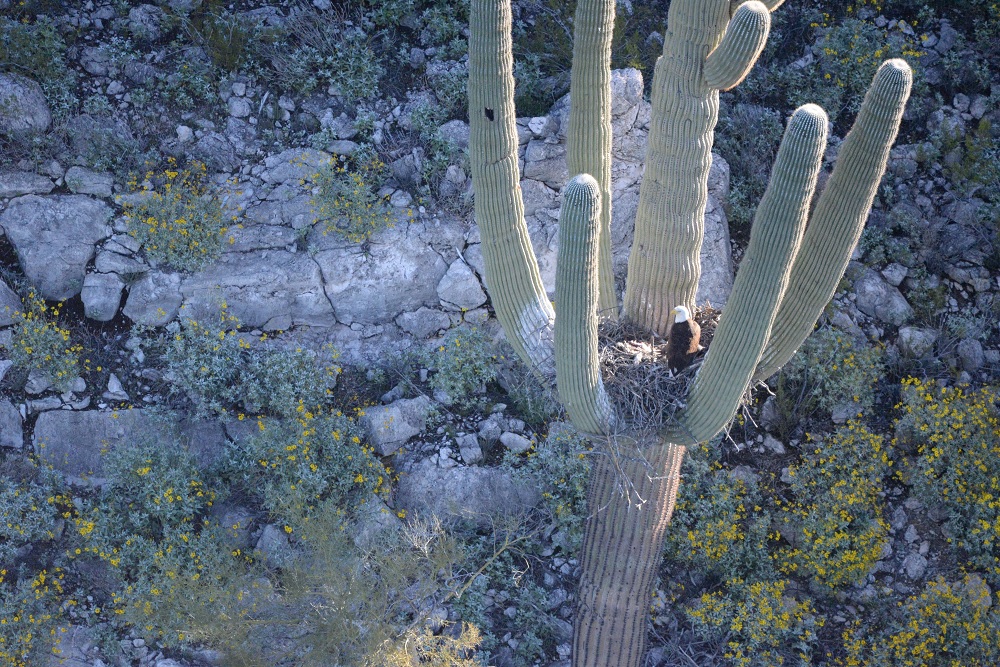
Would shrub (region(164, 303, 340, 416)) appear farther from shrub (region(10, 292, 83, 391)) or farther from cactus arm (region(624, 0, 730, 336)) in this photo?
cactus arm (region(624, 0, 730, 336))

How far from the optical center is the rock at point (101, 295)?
21.2ft

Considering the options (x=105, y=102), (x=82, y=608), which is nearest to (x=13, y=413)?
(x=82, y=608)

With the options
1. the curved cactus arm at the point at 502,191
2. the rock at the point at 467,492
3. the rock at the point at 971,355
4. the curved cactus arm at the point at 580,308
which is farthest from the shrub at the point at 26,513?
the rock at the point at 971,355

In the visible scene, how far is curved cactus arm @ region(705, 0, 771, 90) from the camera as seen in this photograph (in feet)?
12.9

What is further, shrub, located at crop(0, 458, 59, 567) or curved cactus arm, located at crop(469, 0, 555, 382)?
shrub, located at crop(0, 458, 59, 567)

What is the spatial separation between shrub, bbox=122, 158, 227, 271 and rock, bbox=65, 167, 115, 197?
0.59 ft

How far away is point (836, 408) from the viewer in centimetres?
643

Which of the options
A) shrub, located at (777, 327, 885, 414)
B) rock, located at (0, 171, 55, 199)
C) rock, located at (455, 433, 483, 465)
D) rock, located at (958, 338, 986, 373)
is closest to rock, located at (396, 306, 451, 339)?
rock, located at (455, 433, 483, 465)

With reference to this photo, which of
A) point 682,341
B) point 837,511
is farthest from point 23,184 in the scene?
point 837,511

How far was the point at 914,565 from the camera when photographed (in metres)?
5.88

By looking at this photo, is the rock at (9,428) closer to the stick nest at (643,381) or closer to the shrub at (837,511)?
the stick nest at (643,381)

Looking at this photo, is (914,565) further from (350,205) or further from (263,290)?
(263,290)

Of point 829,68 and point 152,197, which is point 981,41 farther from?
point 152,197

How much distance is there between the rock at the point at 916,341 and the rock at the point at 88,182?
5898 millimetres
